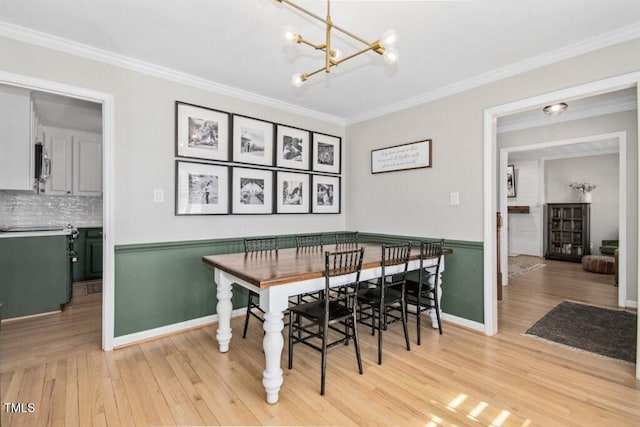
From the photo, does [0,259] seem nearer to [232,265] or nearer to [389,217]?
[232,265]

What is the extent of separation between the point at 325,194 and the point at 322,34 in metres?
2.17

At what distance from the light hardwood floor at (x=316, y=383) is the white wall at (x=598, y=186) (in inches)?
217

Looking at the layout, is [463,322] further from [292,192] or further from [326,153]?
[326,153]

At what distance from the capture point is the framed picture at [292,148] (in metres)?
3.68

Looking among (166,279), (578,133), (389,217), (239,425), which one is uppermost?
(578,133)

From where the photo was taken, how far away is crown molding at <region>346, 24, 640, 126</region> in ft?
7.35

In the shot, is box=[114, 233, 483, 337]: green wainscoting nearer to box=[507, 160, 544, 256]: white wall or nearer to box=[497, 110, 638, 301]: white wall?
box=[497, 110, 638, 301]: white wall

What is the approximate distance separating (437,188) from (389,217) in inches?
28.0

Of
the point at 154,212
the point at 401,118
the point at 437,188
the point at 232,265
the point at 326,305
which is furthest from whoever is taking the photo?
the point at 401,118

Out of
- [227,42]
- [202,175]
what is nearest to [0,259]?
[202,175]

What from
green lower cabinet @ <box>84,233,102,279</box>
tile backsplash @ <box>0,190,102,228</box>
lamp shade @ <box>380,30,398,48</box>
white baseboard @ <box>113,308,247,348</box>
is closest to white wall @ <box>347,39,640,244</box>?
lamp shade @ <box>380,30,398,48</box>

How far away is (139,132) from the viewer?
108 inches

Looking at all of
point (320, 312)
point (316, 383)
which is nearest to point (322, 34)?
point (320, 312)

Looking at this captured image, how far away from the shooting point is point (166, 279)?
290cm
